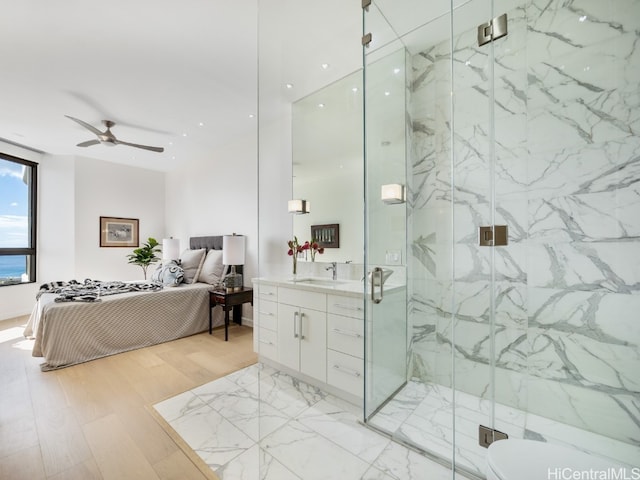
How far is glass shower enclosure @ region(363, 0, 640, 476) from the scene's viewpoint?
1.65 metres

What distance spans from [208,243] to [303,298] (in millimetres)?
2944

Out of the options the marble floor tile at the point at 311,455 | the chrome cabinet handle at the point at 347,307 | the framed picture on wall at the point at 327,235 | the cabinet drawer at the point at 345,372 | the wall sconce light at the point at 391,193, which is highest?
the wall sconce light at the point at 391,193

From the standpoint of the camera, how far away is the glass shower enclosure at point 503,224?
5.41 ft

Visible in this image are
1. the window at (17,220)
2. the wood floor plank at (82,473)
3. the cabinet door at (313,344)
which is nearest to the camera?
the wood floor plank at (82,473)

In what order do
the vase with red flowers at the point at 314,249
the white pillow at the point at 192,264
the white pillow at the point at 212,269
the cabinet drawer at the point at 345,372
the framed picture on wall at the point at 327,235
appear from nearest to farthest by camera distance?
the cabinet drawer at the point at 345,372
the framed picture on wall at the point at 327,235
the vase with red flowers at the point at 314,249
the white pillow at the point at 212,269
the white pillow at the point at 192,264

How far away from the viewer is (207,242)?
489cm

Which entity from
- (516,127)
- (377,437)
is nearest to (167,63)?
→ (516,127)

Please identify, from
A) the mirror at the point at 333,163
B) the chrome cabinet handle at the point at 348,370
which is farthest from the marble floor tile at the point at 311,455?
the mirror at the point at 333,163

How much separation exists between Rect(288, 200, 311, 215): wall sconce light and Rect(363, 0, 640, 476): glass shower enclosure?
3.85 ft

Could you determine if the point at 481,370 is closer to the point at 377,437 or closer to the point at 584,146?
the point at 377,437

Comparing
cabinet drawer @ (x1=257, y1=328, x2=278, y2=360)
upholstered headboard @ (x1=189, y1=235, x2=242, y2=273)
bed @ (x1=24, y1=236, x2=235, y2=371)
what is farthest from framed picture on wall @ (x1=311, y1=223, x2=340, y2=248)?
bed @ (x1=24, y1=236, x2=235, y2=371)

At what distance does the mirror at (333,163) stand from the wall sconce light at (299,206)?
46 mm

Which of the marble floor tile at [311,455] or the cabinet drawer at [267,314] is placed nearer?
the marble floor tile at [311,455]

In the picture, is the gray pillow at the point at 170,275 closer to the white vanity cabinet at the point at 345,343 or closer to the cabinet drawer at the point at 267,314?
the cabinet drawer at the point at 267,314
